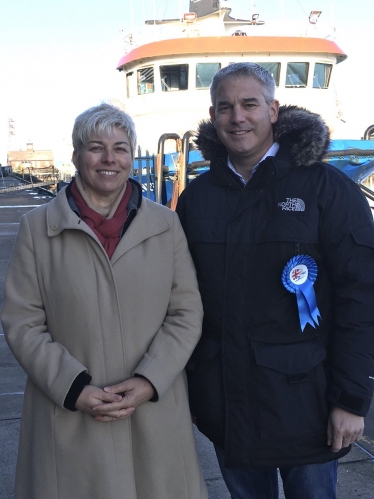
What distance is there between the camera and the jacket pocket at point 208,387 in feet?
7.29

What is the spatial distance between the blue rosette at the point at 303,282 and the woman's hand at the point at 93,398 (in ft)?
2.15

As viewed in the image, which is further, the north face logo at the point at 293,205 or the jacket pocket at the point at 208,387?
the jacket pocket at the point at 208,387

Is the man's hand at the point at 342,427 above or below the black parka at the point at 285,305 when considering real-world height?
below

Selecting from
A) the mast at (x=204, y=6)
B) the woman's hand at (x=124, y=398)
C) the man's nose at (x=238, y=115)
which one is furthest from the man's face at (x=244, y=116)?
the mast at (x=204, y=6)

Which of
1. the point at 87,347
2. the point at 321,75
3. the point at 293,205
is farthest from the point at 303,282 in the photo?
the point at 321,75

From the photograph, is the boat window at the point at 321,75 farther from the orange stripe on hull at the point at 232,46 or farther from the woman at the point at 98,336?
the woman at the point at 98,336

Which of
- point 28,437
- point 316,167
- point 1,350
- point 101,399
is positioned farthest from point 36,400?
point 1,350

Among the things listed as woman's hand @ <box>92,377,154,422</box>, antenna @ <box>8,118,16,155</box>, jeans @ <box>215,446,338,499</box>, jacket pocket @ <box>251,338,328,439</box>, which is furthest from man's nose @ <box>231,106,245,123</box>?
antenna @ <box>8,118,16,155</box>

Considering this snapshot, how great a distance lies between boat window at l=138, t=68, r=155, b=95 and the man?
11.6 metres

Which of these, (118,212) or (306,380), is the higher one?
(118,212)

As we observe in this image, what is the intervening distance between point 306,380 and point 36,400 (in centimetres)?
91

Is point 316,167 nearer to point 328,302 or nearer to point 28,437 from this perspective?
point 328,302

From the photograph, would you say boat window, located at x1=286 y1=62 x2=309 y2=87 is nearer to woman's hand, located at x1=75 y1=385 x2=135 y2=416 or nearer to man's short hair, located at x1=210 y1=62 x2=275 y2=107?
man's short hair, located at x1=210 y1=62 x2=275 y2=107

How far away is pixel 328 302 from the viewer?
7.07 feet
